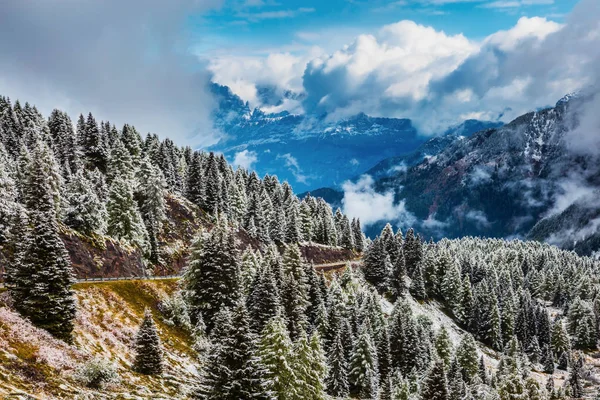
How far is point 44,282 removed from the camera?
1196 inches

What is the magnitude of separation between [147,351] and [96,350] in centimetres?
347

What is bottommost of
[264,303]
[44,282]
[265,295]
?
[44,282]

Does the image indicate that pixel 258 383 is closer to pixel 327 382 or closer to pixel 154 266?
pixel 327 382

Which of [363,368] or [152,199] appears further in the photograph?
[152,199]

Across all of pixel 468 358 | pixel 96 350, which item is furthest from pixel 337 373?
pixel 468 358

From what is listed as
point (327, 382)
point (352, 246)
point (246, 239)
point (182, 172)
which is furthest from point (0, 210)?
point (352, 246)

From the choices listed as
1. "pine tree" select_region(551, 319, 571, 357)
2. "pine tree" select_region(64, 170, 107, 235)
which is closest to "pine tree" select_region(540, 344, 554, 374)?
"pine tree" select_region(551, 319, 571, 357)

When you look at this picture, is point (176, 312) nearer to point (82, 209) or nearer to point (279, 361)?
point (279, 361)

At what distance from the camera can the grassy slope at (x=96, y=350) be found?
2325cm

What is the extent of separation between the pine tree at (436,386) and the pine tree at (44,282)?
35954mm

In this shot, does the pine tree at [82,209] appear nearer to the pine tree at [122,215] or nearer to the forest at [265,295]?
the forest at [265,295]

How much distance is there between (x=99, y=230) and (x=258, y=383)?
144ft

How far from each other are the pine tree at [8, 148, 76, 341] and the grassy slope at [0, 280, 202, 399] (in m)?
1.04

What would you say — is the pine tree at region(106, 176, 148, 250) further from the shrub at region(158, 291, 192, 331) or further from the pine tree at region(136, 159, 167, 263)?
the shrub at region(158, 291, 192, 331)
